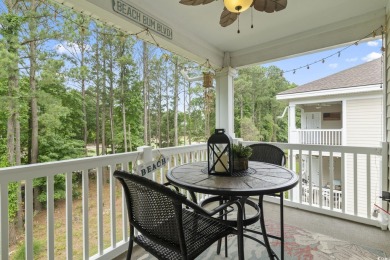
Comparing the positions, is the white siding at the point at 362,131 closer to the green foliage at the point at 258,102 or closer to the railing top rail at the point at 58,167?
the green foliage at the point at 258,102

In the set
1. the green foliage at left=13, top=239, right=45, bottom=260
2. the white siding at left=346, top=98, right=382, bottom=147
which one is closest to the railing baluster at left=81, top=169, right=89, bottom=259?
the green foliage at left=13, top=239, right=45, bottom=260

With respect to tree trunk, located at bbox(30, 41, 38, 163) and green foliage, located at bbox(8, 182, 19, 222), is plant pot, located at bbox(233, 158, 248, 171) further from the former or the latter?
tree trunk, located at bbox(30, 41, 38, 163)

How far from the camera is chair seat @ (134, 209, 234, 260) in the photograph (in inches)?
45.5

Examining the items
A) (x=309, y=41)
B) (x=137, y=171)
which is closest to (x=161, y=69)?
(x=309, y=41)

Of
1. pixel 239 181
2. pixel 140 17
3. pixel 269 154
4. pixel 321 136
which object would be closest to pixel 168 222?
pixel 239 181

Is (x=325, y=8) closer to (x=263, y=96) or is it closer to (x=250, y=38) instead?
(x=250, y=38)

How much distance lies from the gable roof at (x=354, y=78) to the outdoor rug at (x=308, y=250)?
455 cm

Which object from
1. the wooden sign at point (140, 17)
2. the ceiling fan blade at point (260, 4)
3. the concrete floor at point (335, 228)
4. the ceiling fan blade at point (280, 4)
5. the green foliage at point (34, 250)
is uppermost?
the wooden sign at point (140, 17)

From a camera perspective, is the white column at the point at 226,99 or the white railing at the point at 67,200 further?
the white column at the point at 226,99

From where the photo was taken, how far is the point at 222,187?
4.38ft

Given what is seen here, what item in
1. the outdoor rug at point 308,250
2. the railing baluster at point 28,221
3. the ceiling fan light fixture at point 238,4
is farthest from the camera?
the outdoor rug at point 308,250

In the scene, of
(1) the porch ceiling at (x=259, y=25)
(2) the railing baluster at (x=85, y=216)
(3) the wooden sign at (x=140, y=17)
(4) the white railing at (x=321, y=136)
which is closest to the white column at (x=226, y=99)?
(1) the porch ceiling at (x=259, y=25)

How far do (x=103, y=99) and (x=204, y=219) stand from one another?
24.5 feet

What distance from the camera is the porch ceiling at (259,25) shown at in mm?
2293
